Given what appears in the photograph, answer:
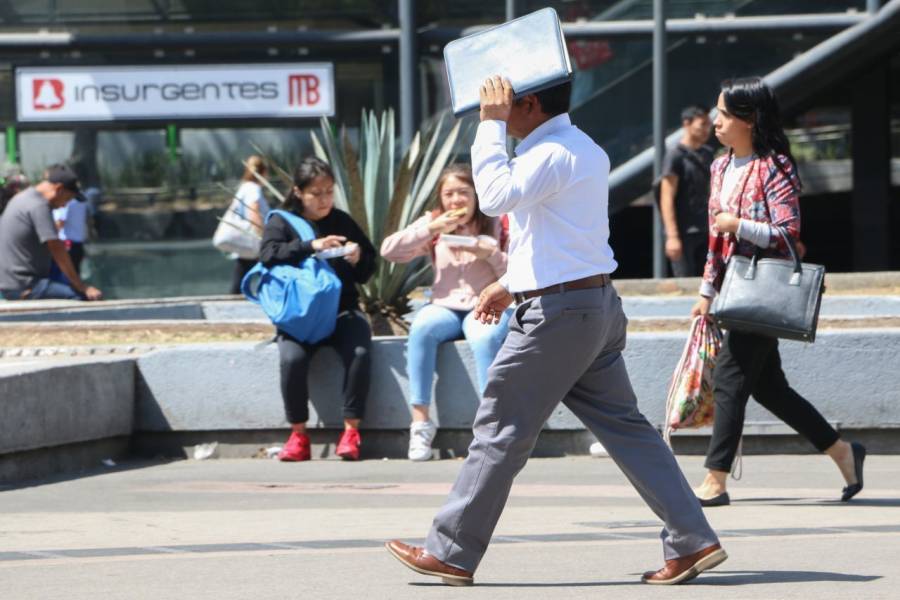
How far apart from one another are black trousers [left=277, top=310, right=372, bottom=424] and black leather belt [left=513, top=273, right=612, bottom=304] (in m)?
3.74

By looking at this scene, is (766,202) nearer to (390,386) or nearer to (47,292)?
(390,386)

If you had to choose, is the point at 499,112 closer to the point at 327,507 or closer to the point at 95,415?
the point at 327,507

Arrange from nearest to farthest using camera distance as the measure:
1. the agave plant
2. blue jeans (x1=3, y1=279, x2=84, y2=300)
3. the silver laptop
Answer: the silver laptop → the agave plant → blue jeans (x1=3, y1=279, x2=84, y2=300)

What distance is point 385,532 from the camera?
6.58 m

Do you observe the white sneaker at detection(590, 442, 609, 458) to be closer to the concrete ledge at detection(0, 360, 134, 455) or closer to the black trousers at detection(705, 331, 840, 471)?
the black trousers at detection(705, 331, 840, 471)

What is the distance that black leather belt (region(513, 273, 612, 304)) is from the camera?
5.19 m

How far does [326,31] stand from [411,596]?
13.0 m

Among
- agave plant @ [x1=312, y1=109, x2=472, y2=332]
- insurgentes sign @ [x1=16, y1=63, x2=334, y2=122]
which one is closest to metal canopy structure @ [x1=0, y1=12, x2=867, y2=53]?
insurgentes sign @ [x1=16, y1=63, x2=334, y2=122]

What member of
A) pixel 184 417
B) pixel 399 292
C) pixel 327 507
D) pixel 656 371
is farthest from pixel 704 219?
pixel 327 507

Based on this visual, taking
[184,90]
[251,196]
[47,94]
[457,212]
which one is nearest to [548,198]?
[457,212]

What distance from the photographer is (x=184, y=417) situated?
361 inches

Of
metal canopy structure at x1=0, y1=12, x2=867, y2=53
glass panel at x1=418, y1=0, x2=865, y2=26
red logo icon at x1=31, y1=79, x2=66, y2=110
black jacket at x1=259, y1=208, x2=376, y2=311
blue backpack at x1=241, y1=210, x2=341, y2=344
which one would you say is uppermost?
glass panel at x1=418, y1=0, x2=865, y2=26

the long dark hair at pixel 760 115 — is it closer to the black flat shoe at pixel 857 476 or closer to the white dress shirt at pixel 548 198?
the black flat shoe at pixel 857 476

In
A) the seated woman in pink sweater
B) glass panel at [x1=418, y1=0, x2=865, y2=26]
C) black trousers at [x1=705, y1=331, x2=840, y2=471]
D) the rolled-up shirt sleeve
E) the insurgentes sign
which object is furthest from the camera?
the insurgentes sign
